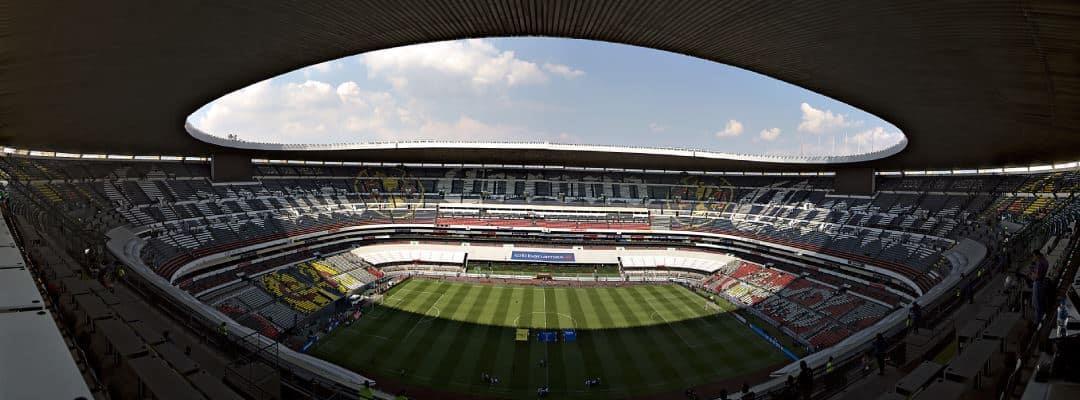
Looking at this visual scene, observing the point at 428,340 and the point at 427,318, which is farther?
the point at 427,318

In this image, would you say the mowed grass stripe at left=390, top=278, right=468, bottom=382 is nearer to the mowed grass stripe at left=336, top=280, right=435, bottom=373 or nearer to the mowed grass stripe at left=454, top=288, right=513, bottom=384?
the mowed grass stripe at left=336, top=280, right=435, bottom=373

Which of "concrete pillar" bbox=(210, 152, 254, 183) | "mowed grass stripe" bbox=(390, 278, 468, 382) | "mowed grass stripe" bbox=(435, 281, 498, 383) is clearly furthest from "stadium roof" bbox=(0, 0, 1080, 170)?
"concrete pillar" bbox=(210, 152, 254, 183)

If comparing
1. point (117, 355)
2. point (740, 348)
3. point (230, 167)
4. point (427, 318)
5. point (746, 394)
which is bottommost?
point (740, 348)

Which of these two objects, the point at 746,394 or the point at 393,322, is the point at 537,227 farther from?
the point at 746,394

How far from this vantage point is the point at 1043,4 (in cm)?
786

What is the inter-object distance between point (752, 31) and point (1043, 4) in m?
6.69

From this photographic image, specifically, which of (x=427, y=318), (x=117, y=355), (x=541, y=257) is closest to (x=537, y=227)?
(x=541, y=257)

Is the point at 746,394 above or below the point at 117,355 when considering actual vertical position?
below

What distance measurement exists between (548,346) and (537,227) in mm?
21526

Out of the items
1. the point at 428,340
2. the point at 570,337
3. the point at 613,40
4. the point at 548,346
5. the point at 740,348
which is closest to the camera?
the point at 613,40

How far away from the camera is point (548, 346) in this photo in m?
23.6

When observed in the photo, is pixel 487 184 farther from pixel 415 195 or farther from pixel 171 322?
pixel 171 322

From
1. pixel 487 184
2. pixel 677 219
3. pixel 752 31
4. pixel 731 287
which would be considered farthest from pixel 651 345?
pixel 487 184

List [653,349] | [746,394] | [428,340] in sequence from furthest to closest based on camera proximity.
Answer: [428,340], [653,349], [746,394]
